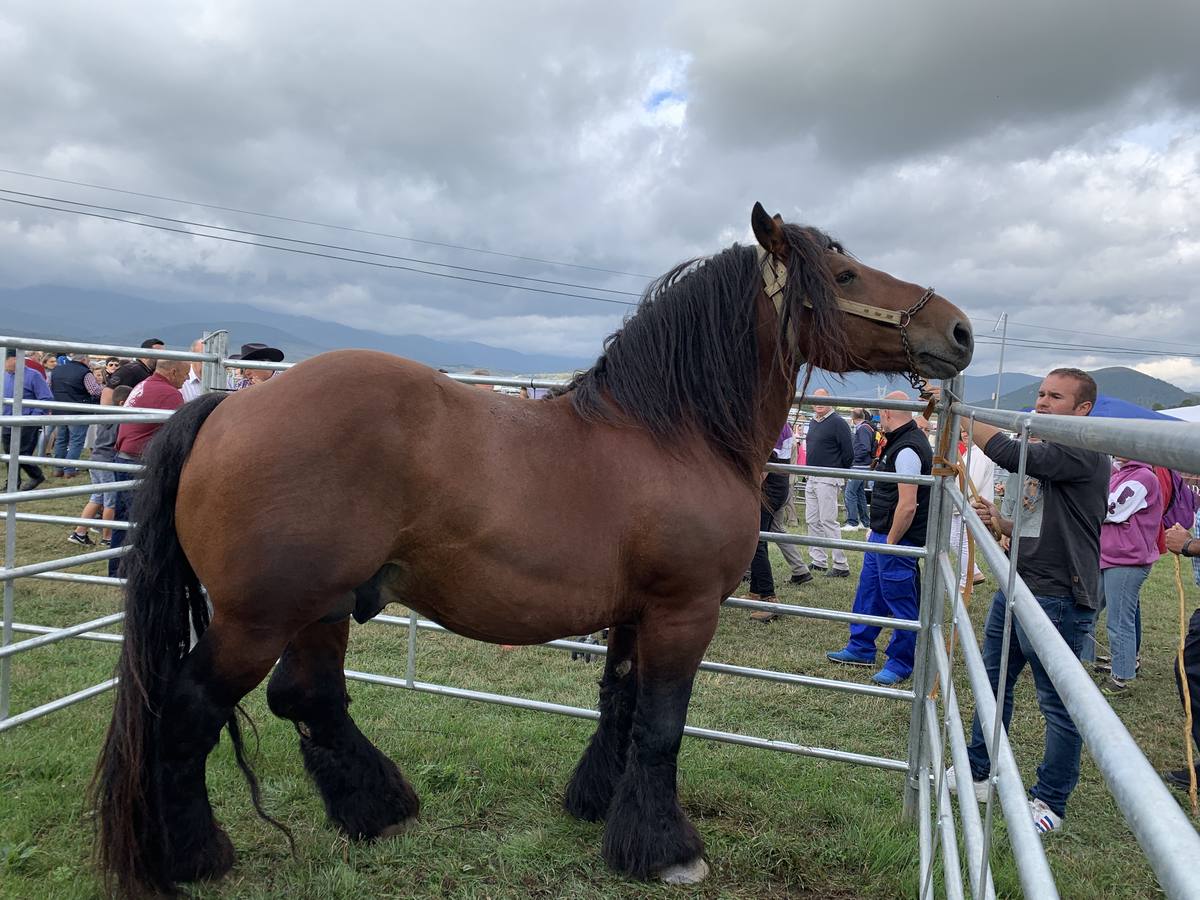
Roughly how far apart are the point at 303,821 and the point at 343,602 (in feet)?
4.32

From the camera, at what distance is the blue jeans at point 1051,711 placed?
3.25 m

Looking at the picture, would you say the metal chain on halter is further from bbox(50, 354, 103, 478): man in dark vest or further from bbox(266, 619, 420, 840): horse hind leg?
bbox(50, 354, 103, 478): man in dark vest

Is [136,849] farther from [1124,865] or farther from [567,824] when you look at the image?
[1124,865]

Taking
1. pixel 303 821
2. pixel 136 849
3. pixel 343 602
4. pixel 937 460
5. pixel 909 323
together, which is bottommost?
pixel 303 821

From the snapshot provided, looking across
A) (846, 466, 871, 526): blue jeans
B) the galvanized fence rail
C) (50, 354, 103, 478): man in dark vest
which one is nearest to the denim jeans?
the galvanized fence rail

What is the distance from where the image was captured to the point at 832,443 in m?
6.81

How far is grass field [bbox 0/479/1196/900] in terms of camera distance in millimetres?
2846

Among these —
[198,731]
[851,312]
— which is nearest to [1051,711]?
[851,312]

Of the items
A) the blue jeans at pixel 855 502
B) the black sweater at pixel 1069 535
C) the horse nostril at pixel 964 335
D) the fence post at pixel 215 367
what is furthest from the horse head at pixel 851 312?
the blue jeans at pixel 855 502

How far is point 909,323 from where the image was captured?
2.83m

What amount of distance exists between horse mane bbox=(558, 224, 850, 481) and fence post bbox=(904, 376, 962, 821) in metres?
0.51

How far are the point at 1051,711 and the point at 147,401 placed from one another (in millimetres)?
6155

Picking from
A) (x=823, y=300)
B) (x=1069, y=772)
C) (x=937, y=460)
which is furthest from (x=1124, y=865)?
Result: (x=823, y=300)

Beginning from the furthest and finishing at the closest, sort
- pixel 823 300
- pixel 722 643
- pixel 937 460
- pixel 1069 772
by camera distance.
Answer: pixel 722 643 < pixel 1069 772 < pixel 937 460 < pixel 823 300
